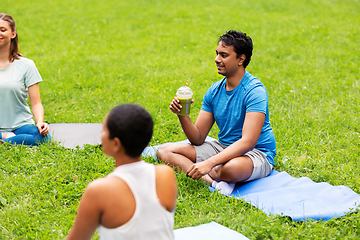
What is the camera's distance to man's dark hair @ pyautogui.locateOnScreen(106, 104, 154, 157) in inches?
70.4

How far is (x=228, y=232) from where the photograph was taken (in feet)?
9.58

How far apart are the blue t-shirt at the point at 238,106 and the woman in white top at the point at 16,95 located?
2.10 meters

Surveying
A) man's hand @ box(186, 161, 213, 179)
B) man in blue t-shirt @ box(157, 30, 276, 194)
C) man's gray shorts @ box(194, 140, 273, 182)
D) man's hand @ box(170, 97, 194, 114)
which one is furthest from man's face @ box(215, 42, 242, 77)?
man's hand @ box(186, 161, 213, 179)

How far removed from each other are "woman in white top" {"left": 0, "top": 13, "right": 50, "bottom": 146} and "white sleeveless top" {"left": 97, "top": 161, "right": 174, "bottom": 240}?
2.83 metres

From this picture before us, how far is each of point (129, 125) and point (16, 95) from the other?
324 cm

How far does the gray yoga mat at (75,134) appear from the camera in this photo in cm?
459

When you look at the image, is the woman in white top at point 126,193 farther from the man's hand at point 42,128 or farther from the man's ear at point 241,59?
the man's hand at point 42,128

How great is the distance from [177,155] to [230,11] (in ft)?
29.5

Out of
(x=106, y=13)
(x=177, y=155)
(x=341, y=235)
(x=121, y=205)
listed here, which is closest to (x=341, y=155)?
(x=341, y=235)

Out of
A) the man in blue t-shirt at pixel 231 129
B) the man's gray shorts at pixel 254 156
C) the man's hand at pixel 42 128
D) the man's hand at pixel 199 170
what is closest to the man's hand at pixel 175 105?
the man in blue t-shirt at pixel 231 129

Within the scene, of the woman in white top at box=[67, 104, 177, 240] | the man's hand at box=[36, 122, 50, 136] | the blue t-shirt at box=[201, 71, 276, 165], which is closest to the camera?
the woman in white top at box=[67, 104, 177, 240]

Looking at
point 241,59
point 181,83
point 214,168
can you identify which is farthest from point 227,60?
point 181,83

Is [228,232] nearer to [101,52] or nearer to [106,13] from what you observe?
[101,52]

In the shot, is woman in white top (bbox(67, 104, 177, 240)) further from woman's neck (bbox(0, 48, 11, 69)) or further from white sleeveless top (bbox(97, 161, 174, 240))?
woman's neck (bbox(0, 48, 11, 69))
